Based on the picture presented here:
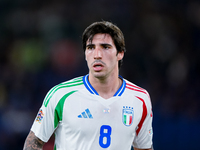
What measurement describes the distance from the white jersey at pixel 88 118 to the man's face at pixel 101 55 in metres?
0.23

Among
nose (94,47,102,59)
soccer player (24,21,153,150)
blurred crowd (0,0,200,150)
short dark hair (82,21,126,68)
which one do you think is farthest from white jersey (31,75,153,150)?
blurred crowd (0,0,200,150)

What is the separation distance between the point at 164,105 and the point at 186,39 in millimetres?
1820

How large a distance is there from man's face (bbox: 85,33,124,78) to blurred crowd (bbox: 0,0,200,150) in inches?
131

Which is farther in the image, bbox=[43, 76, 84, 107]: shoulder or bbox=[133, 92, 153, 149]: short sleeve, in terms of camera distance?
bbox=[133, 92, 153, 149]: short sleeve

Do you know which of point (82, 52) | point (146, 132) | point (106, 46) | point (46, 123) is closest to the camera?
point (46, 123)

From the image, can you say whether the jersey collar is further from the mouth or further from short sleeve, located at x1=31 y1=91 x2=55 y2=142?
short sleeve, located at x1=31 y1=91 x2=55 y2=142

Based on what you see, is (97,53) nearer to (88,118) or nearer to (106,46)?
(106,46)

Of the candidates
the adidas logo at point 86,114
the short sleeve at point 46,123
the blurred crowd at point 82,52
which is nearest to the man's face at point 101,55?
the adidas logo at point 86,114

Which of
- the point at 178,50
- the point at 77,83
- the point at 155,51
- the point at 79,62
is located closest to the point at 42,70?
the point at 79,62

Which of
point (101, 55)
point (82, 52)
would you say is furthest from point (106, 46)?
point (82, 52)

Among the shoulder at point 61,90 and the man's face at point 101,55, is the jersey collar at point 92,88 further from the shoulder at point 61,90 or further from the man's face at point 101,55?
the man's face at point 101,55

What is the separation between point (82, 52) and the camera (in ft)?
24.1

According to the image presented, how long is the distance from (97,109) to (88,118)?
0.13 metres

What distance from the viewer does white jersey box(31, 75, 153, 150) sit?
2.94 metres
